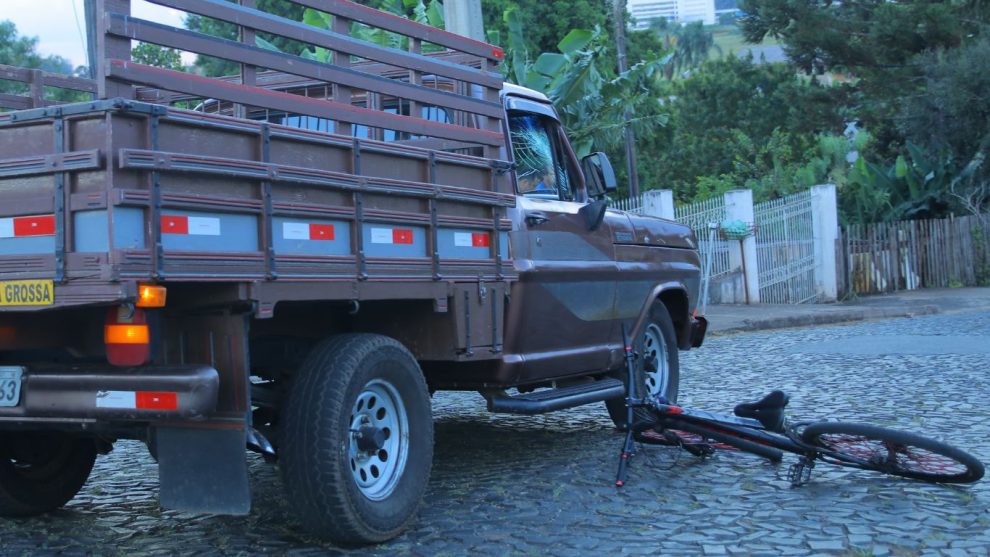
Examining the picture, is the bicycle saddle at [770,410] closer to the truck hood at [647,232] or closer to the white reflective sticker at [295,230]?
the truck hood at [647,232]

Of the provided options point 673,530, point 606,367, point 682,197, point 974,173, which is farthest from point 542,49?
point 673,530

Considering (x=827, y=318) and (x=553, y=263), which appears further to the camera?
(x=827, y=318)

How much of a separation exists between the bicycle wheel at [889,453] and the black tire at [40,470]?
3735 millimetres

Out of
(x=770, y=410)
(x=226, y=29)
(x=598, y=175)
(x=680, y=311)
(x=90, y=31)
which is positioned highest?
(x=226, y=29)

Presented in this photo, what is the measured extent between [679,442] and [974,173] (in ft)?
74.2

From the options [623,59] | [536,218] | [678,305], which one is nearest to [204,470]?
[536,218]

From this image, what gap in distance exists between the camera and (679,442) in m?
6.42

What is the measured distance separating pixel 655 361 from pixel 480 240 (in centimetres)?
259

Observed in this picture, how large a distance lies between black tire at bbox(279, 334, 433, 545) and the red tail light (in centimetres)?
74

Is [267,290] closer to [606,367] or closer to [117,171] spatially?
[117,171]

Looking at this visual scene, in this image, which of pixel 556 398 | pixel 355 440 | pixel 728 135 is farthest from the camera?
pixel 728 135

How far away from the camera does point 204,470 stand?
14.6 ft

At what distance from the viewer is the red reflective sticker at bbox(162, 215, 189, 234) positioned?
408 centimetres

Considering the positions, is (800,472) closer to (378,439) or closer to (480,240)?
(480,240)
